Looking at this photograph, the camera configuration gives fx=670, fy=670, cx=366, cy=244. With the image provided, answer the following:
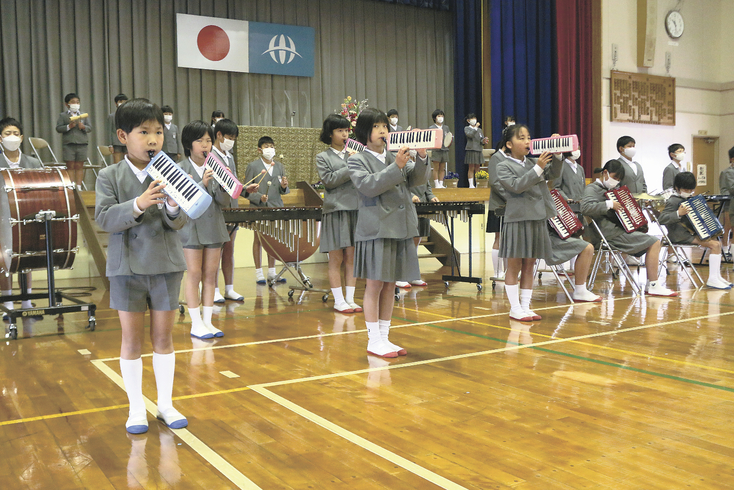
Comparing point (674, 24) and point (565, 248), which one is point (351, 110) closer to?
point (565, 248)

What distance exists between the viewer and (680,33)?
47.0 feet

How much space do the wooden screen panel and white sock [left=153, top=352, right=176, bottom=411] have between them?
41.6ft

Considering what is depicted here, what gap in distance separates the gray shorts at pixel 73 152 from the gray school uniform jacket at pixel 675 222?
7.14 m

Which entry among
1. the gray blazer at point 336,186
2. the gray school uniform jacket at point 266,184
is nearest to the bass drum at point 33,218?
the gray blazer at point 336,186

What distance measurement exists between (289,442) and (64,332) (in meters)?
2.87

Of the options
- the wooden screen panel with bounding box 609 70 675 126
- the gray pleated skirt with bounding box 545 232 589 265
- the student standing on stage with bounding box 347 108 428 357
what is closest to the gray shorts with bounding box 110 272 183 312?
the student standing on stage with bounding box 347 108 428 357

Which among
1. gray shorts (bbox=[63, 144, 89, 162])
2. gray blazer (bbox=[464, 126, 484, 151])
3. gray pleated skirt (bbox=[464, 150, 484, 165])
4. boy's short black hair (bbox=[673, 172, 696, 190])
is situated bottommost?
boy's short black hair (bbox=[673, 172, 696, 190])

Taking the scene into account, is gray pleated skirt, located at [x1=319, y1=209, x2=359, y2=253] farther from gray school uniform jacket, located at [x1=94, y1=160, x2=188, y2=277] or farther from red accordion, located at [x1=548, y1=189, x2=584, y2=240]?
gray school uniform jacket, located at [x1=94, y1=160, x2=188, y2=277]

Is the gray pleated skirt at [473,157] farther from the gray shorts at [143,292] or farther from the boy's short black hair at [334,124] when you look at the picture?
the gray shorts at [143,292]

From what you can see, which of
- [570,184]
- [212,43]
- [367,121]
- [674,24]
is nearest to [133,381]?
[367,121]

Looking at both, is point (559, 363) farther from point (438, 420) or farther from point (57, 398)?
point (57, 398)

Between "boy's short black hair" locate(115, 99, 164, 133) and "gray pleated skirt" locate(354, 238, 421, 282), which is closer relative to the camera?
"boy's short black hair" locate(115, 99, 164, 133)

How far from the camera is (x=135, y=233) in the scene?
8.41 feet

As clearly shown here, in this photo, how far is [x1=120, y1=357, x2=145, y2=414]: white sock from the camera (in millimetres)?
2639
